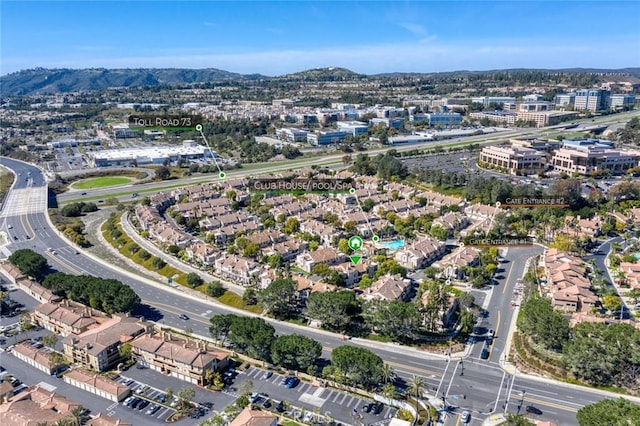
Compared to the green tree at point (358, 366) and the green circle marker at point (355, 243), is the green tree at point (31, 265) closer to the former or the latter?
the green circle marker at point (355, 243)

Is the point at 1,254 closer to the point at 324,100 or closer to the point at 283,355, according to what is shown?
the point at 283,355

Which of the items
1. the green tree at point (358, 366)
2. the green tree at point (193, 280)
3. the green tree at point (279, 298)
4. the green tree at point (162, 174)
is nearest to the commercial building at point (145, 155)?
the green tree at point (162, 174)

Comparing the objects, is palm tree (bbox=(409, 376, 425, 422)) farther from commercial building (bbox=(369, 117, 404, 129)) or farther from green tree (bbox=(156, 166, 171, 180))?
commercial building (bbox=(369, 117, 404, 129))

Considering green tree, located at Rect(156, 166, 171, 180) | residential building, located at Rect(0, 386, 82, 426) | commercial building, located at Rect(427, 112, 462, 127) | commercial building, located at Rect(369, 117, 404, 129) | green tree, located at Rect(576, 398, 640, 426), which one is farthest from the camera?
commercial building, located at Rect(427, 112, 462, 127)

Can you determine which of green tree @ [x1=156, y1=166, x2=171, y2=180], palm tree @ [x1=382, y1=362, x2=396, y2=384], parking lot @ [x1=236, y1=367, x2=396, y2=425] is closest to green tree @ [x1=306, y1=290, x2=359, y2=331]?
palm tree @ [x1=382, y1=362, x2=396, y2=384]

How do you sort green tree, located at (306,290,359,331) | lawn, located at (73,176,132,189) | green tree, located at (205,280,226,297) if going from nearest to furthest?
green tree, located at (306,290,359,331)
green tree, located at (205,280,226,297)
lawn, located at (73,176,132,189)

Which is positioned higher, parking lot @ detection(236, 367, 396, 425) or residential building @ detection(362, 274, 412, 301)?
residential building @ detection(362, 274, 412, 301)

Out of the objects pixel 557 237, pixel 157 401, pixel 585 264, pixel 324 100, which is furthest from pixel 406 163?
pixel 324 100

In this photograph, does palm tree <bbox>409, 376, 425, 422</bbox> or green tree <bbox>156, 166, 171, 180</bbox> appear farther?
green tree <bbox>156, 166, 171, 180</bbox>
